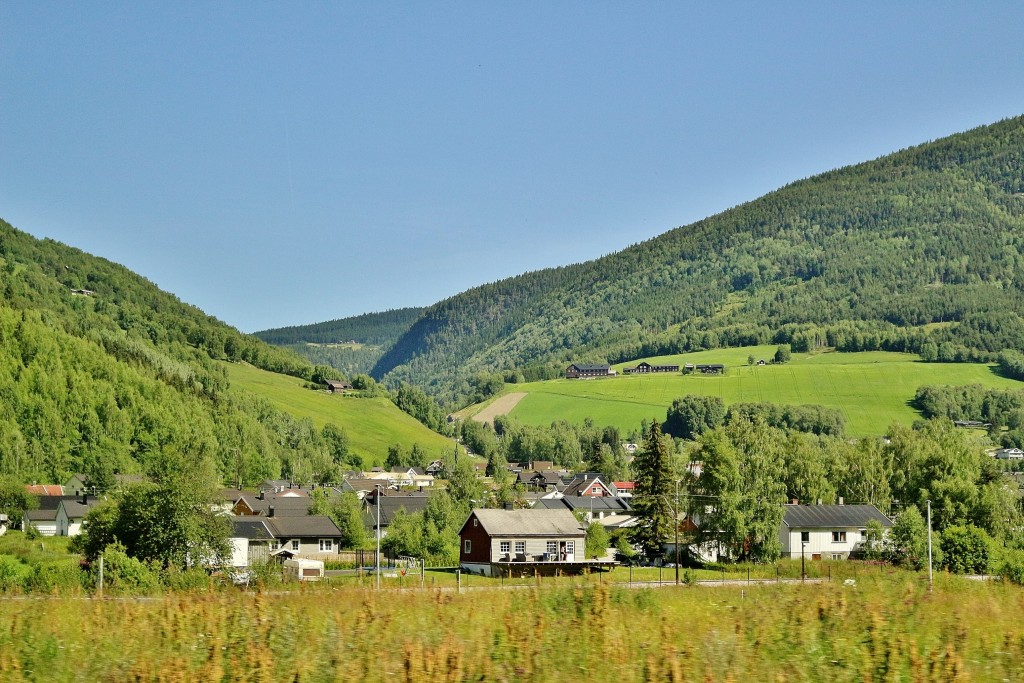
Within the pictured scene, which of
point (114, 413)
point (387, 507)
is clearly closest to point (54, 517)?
point (387, 507)

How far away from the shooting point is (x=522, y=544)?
71000mm

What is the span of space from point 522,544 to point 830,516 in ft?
71.3

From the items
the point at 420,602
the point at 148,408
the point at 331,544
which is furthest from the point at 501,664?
the point at 148,408

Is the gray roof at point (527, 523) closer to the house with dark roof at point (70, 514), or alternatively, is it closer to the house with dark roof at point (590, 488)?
the house with dark roof at point (70, 514)

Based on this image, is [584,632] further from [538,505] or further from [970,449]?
[538,505]

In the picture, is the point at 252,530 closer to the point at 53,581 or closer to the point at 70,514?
the point at 70,514

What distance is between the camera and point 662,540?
73250 millimetres

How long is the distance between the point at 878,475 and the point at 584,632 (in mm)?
77768

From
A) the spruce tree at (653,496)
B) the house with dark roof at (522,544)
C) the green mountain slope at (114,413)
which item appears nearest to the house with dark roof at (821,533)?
the spruce tree at (653,496)

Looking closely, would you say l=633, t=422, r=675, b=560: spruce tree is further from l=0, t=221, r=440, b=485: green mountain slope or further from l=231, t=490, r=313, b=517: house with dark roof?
l=0, t=221, r=440, b=485: green mountain slope

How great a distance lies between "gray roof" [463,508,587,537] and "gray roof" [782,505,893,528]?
A: 47.7 feet

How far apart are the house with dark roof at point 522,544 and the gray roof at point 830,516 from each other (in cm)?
1307

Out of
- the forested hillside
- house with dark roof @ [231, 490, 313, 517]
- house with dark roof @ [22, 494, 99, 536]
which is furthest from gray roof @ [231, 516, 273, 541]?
the forested hillside

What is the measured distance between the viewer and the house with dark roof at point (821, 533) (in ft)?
239
